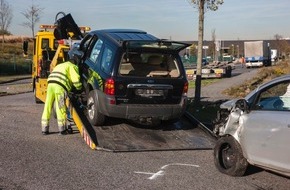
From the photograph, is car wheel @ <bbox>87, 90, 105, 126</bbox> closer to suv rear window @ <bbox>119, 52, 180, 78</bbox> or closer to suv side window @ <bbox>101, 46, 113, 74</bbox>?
suv side window @ <bbox>101, 46, 113, 74</bbox>

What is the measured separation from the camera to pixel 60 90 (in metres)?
9.95

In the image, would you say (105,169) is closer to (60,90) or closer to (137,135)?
(137,135)

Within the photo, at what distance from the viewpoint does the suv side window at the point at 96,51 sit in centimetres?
965

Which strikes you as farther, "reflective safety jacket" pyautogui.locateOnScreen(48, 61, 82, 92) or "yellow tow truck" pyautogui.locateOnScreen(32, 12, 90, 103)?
"yellow tow truck" pyautogui.locateOnScreen(32, 12, 90, 103)

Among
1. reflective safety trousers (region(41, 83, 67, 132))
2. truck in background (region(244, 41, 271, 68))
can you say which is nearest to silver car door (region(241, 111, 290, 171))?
reflective safety trousers (region(41, 83, 67, 132))

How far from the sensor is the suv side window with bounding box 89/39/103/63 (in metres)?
9.65

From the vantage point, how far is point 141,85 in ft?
29.0

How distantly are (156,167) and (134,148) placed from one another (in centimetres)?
113

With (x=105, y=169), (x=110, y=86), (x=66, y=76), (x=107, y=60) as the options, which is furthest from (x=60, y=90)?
(x=105, y=169)

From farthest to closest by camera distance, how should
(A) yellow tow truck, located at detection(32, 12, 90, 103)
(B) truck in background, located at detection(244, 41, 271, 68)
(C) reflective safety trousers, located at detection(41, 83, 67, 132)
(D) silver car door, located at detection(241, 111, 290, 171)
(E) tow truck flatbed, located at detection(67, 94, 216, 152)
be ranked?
(B) truck in background, located at detection(244, 41, 271, 68) < (A) yellow tow truck, located at detection(32, 12, 90, 103) < (C) reflective safety trousers, located at detection(41, 83, 67, 132) < (E) tow truck flatbed, located at detection(67, 94, 216, 152) < (D) silver car door, located at detection(241, 111, 290, 171)

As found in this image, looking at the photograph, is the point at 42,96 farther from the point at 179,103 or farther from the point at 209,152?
the point at 209,152

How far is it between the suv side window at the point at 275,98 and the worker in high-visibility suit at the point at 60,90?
14.8 ft

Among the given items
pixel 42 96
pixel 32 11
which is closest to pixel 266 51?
pixel 32 11

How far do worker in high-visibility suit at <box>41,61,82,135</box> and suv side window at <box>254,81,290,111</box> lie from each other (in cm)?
451
